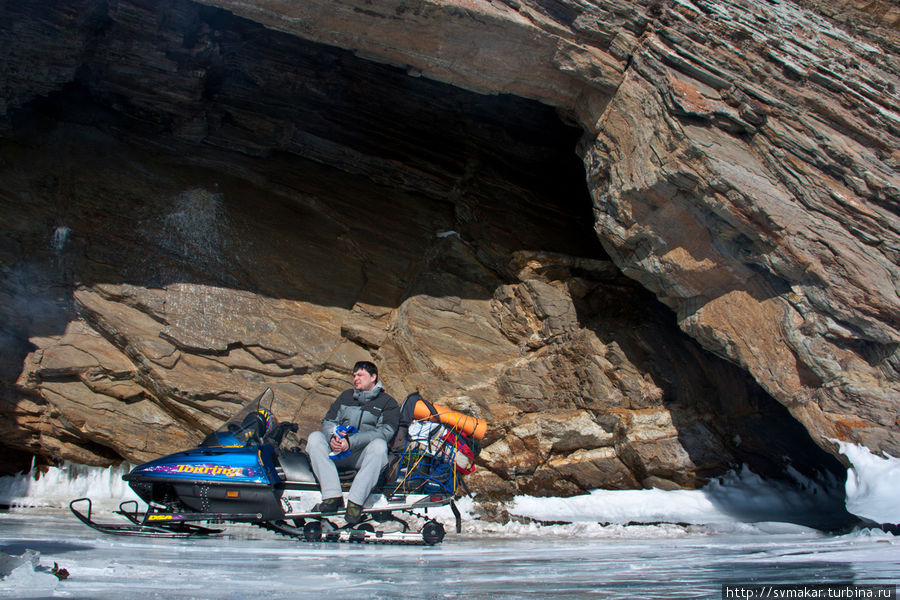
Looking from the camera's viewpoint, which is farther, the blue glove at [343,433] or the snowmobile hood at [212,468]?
the blue glove at [343,433]

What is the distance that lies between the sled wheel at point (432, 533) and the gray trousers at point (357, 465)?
2.29 ft

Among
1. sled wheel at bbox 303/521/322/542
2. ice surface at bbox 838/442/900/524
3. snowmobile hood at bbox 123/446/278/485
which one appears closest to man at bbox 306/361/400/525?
sled wheel at bbox 303/521/322/542

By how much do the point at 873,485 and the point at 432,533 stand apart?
409cm

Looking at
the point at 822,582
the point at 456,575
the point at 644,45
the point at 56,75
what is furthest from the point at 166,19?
the point at 822,582

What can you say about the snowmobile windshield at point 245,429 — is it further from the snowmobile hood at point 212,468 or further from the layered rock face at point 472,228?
the layered rock face at point 472,228

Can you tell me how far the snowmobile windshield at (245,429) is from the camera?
5.43m

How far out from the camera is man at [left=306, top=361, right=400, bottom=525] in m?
5.43

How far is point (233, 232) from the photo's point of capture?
9008 mm

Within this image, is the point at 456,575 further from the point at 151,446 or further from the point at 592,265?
the point at 592,265

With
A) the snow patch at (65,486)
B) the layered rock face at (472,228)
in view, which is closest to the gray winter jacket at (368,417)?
the layered rock face at (472,228)

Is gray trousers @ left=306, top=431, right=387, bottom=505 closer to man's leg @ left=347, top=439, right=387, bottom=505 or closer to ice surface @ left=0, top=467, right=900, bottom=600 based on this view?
man's leg @ left=347, top=439, right=387, bottom=505

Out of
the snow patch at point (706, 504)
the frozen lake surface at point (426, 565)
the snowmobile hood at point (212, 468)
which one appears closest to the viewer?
the frozen lake surface at point (426, 565)

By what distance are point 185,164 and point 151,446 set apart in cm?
452

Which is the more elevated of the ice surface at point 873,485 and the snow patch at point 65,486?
the ice surface at point 873,485
